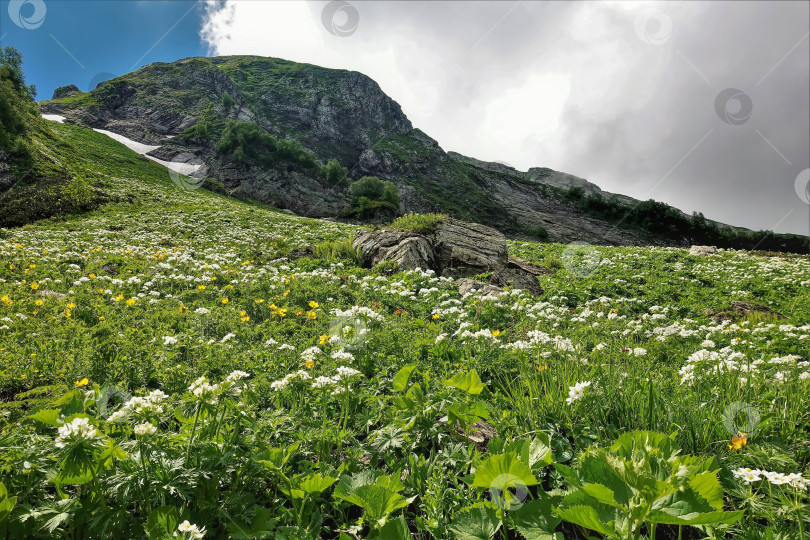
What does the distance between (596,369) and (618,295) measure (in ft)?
30.5

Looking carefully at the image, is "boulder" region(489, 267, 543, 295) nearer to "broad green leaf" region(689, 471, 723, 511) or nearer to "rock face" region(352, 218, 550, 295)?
"rock face" region(352, 218, 550, 295)

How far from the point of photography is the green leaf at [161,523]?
5.81 feet

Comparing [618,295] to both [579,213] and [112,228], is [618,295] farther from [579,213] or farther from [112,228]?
[579,213]

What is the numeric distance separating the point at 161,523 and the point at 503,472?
5.63 feet

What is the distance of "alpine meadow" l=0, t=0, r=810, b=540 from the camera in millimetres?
1808

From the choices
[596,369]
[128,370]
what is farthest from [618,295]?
[128,370]

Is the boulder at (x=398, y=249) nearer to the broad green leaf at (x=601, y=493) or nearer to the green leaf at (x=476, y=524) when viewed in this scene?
the green leaf at (x=476, y=524)

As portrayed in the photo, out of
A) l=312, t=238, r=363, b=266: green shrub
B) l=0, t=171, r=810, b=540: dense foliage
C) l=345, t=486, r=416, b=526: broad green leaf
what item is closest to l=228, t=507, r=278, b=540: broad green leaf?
l=0, t=171, r=810, b=540: dense foliage

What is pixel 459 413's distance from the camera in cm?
267

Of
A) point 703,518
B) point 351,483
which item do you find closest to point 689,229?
point 703,518

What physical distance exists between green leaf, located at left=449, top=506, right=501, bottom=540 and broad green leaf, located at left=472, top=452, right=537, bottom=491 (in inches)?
4.8

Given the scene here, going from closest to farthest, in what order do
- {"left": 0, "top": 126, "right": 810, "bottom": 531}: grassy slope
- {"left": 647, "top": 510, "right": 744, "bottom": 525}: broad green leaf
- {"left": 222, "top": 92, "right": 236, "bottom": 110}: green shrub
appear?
{"left": 647, "top": 510, "right": 744, "bottom": 525}: broad green leaf
{"left": 0, "top": 126, "right": 810, "bottom": 531}: grassy slope
{"left": 222, "top": 92, "right": 236, "bottom": 110}: green shrub

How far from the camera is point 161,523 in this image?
180 cm

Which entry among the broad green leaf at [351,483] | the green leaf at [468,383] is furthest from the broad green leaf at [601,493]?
the green leaf at [468,383]
